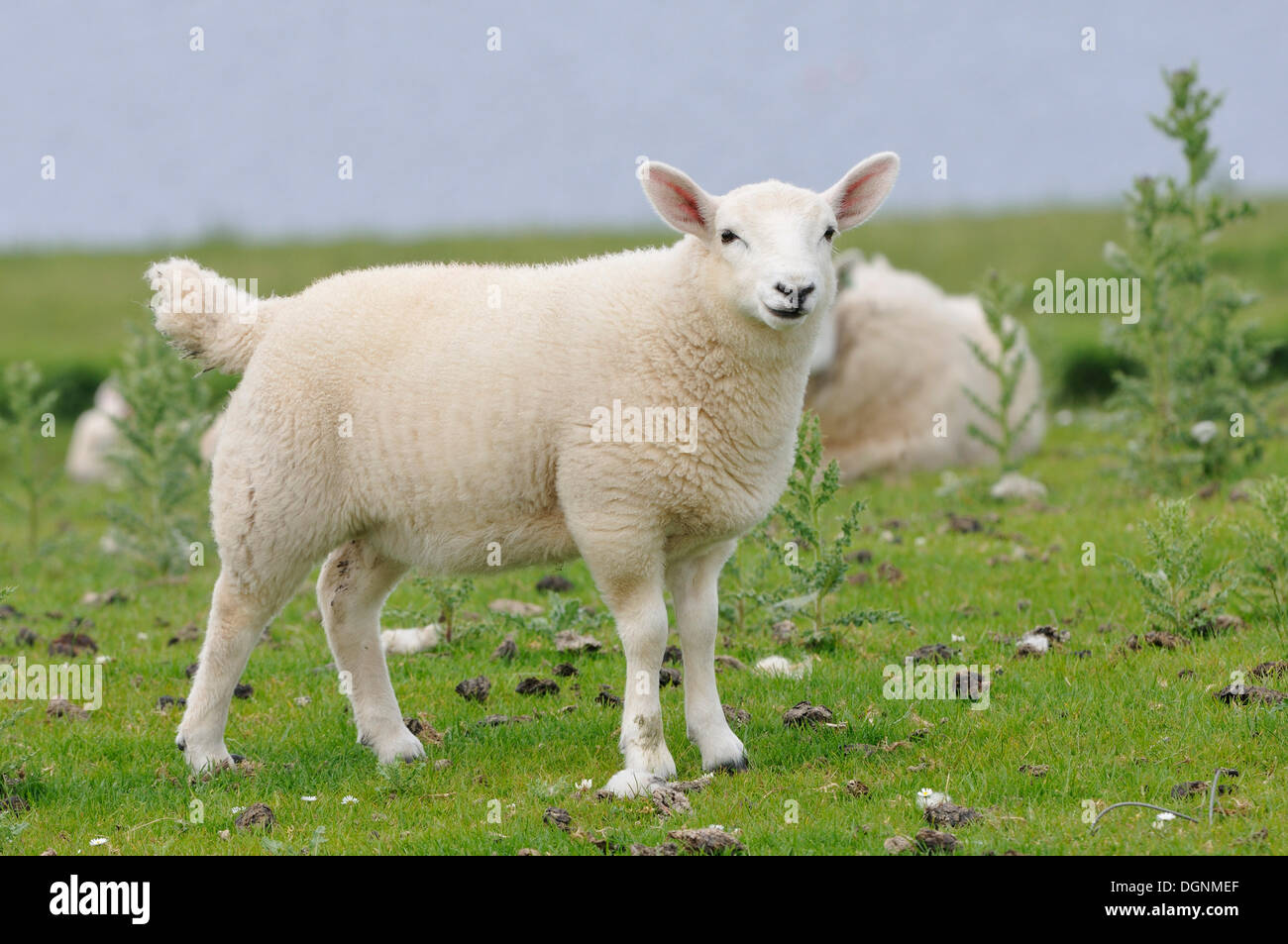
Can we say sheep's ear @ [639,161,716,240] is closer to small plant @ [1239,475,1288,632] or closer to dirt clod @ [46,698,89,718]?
small plant @ [1239,475,1288,632]

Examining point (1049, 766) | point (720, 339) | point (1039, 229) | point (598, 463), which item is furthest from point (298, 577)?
point (1039, 229)

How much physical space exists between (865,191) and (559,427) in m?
1.72

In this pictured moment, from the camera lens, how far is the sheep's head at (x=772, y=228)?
19.4 ft

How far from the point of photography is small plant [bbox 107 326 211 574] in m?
10.8

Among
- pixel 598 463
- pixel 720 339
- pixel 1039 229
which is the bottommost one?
pixel 598 463

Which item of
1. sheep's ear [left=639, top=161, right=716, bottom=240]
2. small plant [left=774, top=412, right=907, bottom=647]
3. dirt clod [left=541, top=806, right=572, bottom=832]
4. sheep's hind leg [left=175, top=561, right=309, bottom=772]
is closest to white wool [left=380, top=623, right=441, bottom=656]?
sheep's hind leg [left=175, top=561, right=309, bottom=772]

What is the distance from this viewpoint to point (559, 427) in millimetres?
6262

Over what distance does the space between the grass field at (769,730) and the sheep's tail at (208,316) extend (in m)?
1.86

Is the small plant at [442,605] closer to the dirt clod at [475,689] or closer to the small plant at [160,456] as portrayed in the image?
the dirt clod at [475,689]

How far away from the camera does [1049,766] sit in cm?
608
